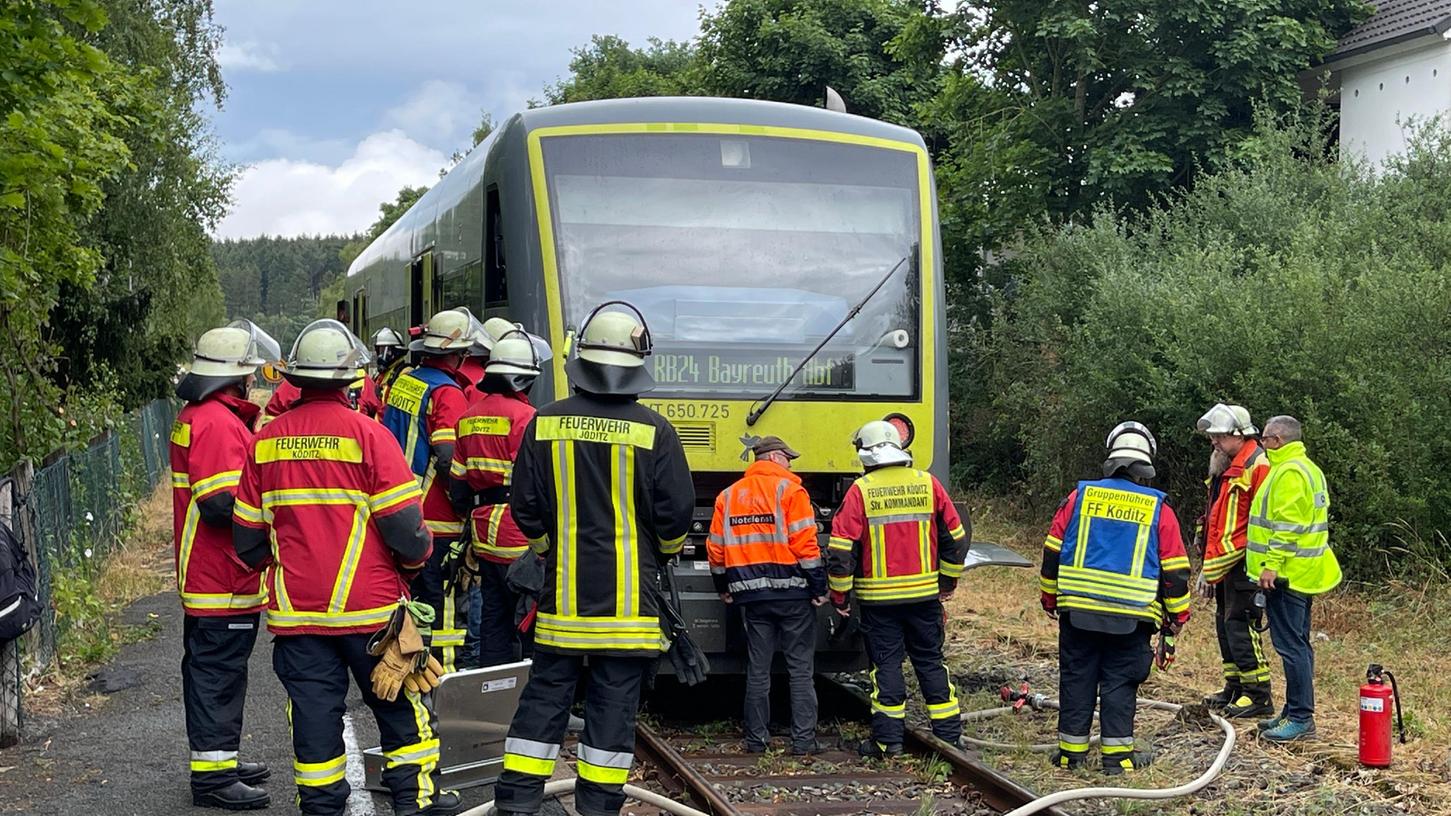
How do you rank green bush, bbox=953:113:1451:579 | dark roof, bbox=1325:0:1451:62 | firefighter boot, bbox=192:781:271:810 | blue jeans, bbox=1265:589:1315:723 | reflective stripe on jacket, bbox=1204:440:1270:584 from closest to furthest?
firefighter boot, bbox=192:781:271:810 → blue jeans, bbox=1265:589:1315:723 → reflective stripe on jacket, bbox=1204:440:1270:584 → green bush, bbox=953:113:1451:579 → dark roof, bbox=1325:0:1451:62

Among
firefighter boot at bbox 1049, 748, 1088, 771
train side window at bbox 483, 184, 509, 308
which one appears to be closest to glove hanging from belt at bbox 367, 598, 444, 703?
firefighter boot at bbox 1049, 748, 1088, 771

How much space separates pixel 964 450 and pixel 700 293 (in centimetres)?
1239

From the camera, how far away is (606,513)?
5.29 meters

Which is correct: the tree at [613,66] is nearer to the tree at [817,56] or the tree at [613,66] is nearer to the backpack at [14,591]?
the tree at [817,56]

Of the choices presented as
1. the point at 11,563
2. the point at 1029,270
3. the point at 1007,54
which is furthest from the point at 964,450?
the point at 11,563

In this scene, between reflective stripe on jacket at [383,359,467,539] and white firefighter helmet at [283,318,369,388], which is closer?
white firefighter helmet at [283,318,369,388]

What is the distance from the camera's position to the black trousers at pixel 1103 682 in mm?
6922

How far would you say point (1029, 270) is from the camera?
59.8ft

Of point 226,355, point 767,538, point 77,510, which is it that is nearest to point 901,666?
point 767,538

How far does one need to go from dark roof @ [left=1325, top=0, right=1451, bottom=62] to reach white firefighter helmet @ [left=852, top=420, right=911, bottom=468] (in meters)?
15.5

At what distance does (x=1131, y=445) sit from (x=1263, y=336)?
18.7 feet

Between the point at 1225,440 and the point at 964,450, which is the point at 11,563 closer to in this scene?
the point at 1225,440

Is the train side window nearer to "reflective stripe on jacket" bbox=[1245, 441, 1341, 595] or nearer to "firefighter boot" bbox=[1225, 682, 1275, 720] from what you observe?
"reflective stripe on jacket" bbox=[1245, 441, 1341, 595]

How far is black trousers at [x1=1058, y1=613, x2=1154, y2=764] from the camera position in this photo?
273 inches
